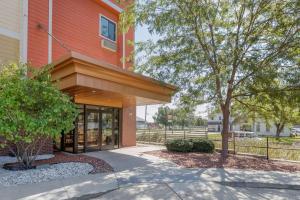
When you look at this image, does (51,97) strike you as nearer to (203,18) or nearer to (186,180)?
(186,180)

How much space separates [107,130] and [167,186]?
9096mm

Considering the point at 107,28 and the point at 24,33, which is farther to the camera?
the point at 107,28

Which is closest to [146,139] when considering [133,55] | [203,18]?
[133,55]

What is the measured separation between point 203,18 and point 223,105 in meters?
4.22

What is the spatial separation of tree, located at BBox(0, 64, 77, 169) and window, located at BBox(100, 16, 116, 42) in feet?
27.8

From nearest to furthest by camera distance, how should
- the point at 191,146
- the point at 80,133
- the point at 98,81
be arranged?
the point at 98,81, the point at 80,133, the point at 191,146

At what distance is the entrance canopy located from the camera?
10234 mm

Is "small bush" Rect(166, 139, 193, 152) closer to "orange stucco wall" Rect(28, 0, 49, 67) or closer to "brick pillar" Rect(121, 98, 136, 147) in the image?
"brick pillar" Rect(121, 98, 136, 147)

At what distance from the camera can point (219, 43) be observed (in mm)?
12430

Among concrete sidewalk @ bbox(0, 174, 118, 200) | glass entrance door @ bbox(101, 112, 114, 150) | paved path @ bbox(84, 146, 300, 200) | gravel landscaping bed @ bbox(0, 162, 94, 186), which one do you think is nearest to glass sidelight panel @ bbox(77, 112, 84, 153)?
glass entrance door @ bbox(101, 112, 114, 150)

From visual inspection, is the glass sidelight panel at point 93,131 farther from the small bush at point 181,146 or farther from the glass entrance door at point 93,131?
the small bush at point 181,146

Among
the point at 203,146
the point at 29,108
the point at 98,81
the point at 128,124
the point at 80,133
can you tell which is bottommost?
the point at 203,146

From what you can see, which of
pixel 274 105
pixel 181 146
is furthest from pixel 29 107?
pixel 274 105

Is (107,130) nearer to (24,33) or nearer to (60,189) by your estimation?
(24,33)
